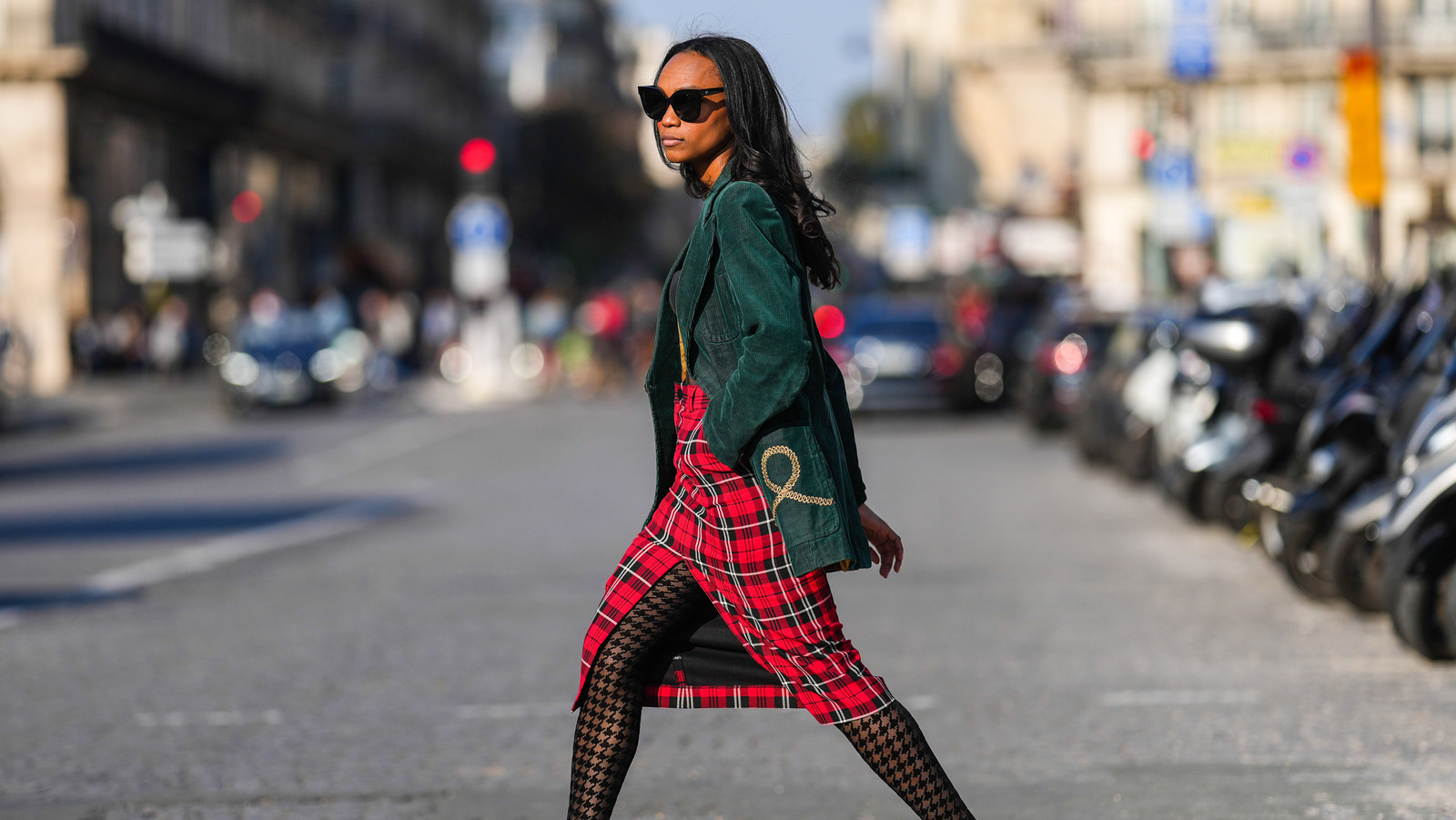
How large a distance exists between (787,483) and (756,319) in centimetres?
29

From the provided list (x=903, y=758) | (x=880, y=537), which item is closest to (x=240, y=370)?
(x=880, y=537)

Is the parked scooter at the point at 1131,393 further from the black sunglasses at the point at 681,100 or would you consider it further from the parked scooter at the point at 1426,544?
the black sunglasses at the point at 681,100

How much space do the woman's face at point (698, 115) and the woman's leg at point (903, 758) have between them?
1.08 meters

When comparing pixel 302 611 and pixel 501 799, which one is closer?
pixel 501 799

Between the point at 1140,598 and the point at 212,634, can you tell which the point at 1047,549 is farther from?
the point at 212,634

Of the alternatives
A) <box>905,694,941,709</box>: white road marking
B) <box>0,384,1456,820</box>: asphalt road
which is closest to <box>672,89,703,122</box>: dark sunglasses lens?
<box>0,384,1456,820</box>: asphalt road

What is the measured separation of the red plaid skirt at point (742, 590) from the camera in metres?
3.77

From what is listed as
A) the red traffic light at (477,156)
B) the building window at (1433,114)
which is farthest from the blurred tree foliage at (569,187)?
the red traffic light at (477,156)

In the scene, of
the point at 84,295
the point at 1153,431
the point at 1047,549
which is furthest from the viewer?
the point at 84,295

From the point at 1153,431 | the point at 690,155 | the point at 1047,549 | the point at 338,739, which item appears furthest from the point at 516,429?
the point at 690,155

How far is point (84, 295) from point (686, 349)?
128ft

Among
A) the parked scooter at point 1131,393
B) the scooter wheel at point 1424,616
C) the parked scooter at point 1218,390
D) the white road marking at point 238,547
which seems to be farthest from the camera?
the parked scooter at point 1131,393

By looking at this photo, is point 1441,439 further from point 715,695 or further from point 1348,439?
point 715,695

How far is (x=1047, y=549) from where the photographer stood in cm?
1197
